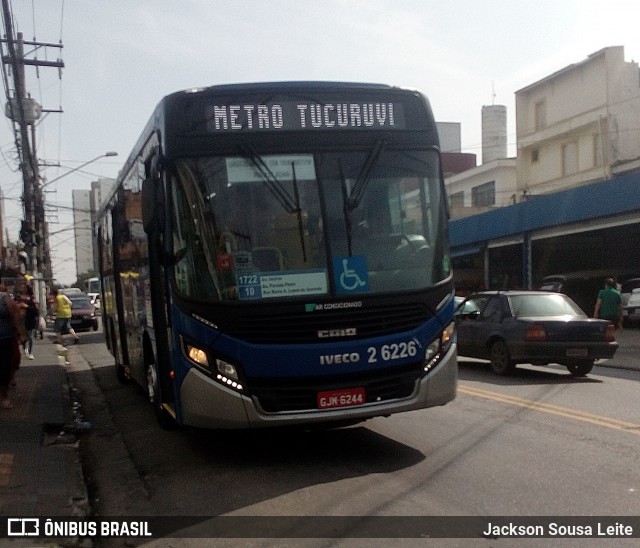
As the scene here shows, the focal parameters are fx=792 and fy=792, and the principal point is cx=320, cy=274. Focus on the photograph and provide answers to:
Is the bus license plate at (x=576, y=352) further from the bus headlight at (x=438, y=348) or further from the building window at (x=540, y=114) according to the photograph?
the building window at (x=540, y=114)

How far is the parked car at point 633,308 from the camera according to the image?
24.1 meters

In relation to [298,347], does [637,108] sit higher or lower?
higher

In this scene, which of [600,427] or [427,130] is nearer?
[427,130]

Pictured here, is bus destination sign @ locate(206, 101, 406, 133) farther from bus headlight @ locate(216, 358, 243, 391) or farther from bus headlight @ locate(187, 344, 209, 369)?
bus headlight @ locate(216, 358, 243, 391)

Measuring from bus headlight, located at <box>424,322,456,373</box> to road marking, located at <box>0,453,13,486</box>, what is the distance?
3.76 metres

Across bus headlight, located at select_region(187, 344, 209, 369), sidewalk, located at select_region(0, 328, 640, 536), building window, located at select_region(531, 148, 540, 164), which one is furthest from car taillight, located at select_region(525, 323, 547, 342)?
building window, located at select_region(531, 148, 540, 164)

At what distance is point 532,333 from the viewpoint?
1279 centimetres

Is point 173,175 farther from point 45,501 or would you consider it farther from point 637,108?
point 637,108

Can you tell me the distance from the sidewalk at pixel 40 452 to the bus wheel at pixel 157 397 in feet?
3.01

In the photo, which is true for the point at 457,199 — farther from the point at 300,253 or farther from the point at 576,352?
the point at 300,253

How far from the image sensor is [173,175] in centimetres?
684

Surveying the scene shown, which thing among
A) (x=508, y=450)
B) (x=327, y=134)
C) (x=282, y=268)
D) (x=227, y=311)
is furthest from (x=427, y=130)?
(x=508, y=450)

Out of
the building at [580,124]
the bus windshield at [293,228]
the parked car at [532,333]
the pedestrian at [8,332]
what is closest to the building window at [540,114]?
the building at [580,124]

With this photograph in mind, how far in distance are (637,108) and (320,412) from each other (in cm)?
3642
